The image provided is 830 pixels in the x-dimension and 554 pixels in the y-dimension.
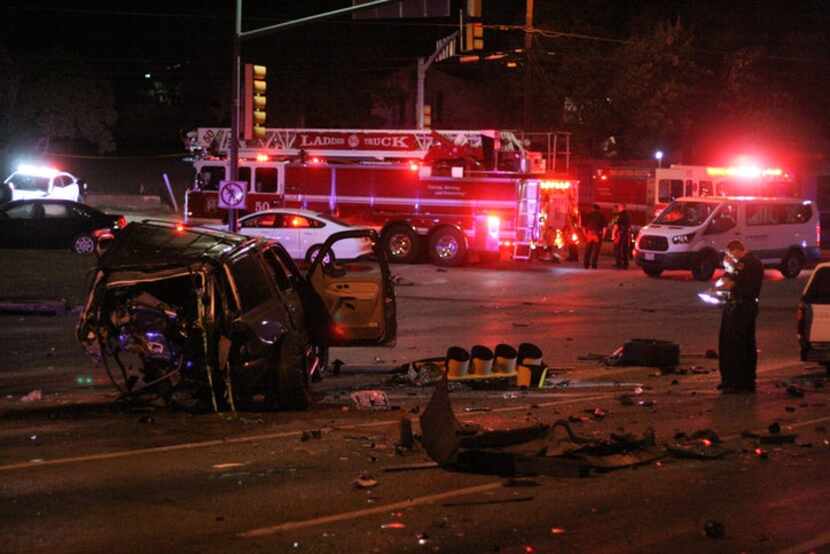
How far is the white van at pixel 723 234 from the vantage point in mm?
29828

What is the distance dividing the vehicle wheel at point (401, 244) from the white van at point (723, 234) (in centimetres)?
566

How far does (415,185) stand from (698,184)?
10.6 m

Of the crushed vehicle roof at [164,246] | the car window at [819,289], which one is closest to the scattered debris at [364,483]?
the crushed vehicle roof at [164,246]

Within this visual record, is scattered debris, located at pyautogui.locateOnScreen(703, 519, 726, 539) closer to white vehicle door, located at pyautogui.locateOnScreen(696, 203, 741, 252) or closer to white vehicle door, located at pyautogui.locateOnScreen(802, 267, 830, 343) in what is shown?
white vehicle door, located at pyautogui.locateOnScreen(802, 267, 830, 343)

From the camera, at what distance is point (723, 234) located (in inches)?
1198

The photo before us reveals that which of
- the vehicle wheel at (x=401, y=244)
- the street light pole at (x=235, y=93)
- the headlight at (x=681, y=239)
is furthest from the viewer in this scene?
the vehicle wheel at (x=401, y=244)

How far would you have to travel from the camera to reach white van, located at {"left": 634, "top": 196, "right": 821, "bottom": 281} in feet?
97.9

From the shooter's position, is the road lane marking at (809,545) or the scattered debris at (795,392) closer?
the road lane marking at (809,545)

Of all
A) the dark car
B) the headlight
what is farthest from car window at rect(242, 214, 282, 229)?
the headlight

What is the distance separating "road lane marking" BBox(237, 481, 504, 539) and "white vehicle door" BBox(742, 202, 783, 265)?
23509mm

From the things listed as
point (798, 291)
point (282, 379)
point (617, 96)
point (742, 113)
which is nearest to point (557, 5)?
point (617, 96)

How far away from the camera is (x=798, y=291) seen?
90.4ft

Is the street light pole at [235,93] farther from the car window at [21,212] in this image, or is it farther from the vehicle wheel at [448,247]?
the car window at [21,212]

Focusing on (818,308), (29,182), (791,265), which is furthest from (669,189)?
(818,308)
